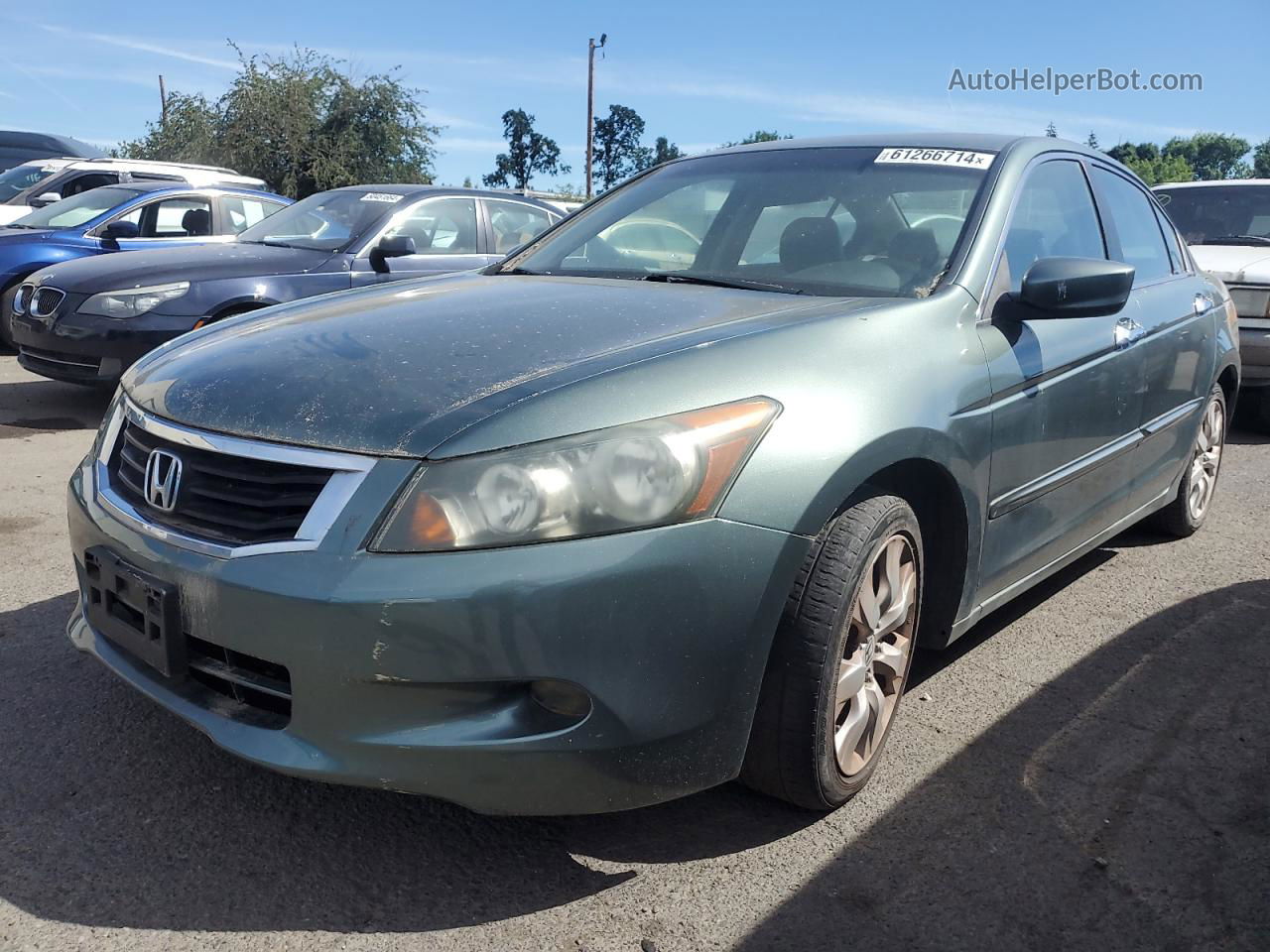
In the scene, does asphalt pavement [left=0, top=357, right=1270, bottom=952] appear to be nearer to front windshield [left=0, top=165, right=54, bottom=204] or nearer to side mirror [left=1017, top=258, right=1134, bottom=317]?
side mirror [left=1017, top=258, right=1134, bottom=317]

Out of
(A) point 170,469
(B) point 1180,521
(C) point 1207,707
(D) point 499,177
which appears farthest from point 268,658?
(D) point 499,177

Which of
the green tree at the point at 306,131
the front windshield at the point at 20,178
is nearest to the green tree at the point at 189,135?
the green tree at the point at 306,131

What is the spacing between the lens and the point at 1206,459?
4758 mm

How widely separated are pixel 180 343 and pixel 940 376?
6.35ft

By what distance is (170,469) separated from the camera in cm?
223

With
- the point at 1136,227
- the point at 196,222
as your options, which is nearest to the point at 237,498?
the point at 1136,227

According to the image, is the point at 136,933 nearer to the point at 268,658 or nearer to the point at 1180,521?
the point at 268,658

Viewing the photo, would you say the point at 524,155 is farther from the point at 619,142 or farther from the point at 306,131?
the point at 306,131

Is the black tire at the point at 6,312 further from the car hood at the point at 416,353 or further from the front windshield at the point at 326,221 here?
the car hood at the point at 416,353

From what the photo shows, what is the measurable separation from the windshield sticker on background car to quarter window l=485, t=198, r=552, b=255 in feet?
15.6

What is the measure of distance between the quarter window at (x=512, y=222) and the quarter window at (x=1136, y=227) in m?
4.49

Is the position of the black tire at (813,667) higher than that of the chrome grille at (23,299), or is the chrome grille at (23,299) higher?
the chrome grille at (23,299)

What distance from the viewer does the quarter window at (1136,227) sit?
153 inches

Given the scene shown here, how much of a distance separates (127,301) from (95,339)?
28 cm
